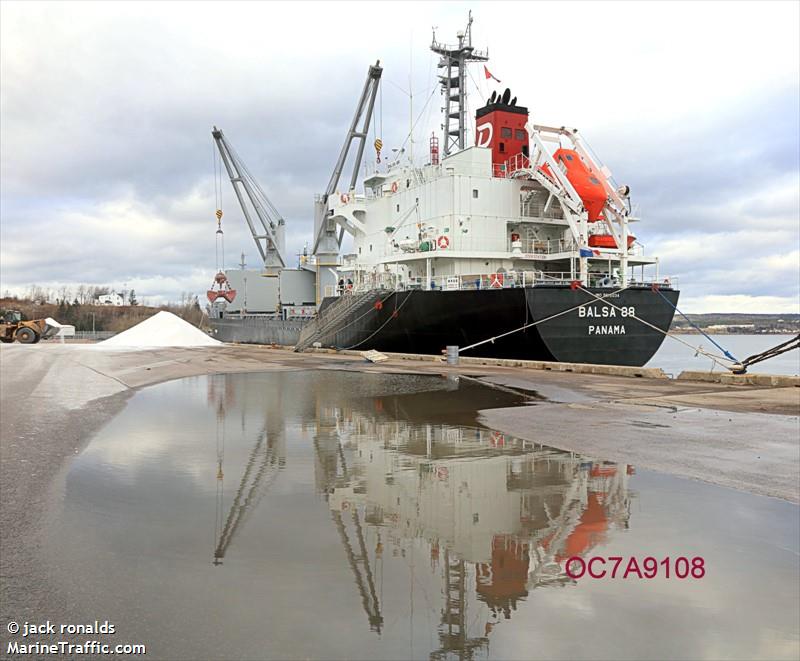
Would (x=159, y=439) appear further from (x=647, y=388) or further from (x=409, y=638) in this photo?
(x=647, y=388)

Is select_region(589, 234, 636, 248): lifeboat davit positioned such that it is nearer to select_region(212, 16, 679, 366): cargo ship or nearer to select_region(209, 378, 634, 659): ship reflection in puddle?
select_region(212, 16, 679, 366): cargo ship

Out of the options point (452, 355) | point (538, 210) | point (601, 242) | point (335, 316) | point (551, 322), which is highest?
point (538, 210)

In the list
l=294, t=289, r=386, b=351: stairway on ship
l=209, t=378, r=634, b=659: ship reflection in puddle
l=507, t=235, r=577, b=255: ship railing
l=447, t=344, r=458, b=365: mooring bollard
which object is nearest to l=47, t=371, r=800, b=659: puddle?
l=209, t=378, r=634, b=659: ship reflection in puddle

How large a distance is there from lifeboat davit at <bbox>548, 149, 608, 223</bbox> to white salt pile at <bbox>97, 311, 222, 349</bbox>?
2380 cm

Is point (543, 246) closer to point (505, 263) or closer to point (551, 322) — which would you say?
point (505, 263)

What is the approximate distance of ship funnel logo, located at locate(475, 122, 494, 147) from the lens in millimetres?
25219

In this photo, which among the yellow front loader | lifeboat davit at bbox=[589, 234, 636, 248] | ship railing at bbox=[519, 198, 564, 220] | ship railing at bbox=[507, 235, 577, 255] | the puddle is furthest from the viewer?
the yellow front loader

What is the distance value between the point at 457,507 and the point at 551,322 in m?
14.8

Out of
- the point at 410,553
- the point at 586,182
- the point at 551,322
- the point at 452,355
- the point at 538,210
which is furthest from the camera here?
the point at 538,210

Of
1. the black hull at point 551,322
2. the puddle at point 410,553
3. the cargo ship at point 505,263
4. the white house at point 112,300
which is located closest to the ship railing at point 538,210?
the cargo ship at point 505,263

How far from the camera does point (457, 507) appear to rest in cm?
502

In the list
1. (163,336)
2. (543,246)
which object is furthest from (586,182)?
(163,336)

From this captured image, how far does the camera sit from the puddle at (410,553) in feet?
9.95

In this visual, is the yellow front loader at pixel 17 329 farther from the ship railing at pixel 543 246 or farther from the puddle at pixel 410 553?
the puddle at pixel 410 553
